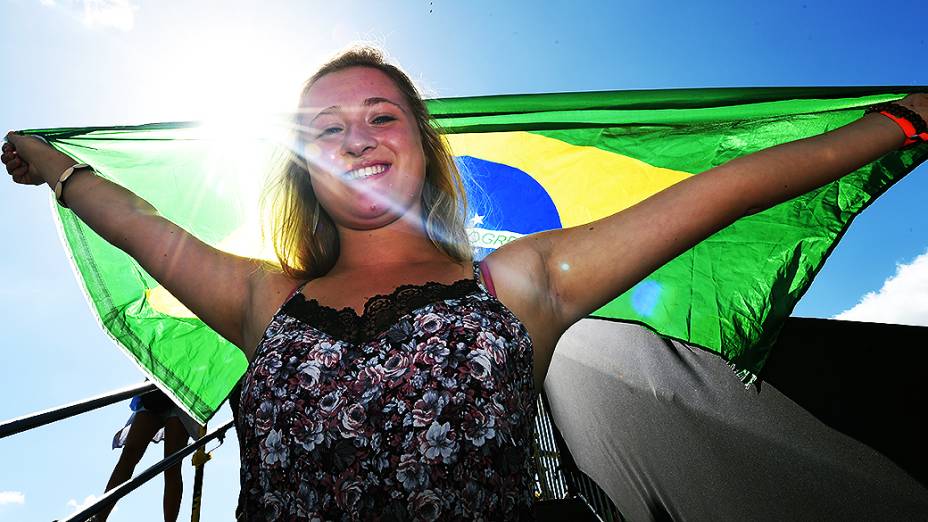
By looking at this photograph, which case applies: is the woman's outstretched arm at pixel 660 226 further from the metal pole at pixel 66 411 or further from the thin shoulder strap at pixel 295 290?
the metal pole at pixel 66 411

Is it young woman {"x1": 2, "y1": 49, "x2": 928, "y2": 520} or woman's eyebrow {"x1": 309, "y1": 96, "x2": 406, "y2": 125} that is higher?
woman's eyebrow {"x1": 309, "y1": 96, "x2": 406, "y2": 125}

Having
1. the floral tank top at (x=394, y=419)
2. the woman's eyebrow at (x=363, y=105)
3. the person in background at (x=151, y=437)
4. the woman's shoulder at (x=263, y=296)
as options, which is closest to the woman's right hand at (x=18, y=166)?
the woman's shoulder at (x=263, y=296)

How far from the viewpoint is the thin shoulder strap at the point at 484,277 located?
1308mm

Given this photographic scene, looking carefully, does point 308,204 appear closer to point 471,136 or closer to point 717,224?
point 471,136

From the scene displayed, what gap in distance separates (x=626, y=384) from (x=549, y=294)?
83.9 inches

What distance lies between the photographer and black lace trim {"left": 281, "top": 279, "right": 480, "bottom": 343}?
3.85ft

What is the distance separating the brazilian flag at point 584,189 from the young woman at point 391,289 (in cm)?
32

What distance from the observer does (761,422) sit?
2039 millimetres

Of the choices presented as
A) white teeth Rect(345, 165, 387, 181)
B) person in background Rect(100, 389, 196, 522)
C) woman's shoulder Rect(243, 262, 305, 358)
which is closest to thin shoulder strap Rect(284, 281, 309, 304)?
woman's shoulder Rect(243, 262, 305, 358)

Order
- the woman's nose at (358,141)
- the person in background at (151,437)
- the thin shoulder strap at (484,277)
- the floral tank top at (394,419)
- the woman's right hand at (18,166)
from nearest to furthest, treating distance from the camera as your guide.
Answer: the floral tank top at (394,419)
the thin shoulder strap at (484,277)
the woman's nose at (358,141)
the woman's right hand at (18,166)
the person in background at (151,437)

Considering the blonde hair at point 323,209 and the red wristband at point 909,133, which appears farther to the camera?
the blonde hair at point 323,209

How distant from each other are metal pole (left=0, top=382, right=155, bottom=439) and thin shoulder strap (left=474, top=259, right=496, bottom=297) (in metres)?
1.26

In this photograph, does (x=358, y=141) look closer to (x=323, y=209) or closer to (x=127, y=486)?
(x=323, y=209)

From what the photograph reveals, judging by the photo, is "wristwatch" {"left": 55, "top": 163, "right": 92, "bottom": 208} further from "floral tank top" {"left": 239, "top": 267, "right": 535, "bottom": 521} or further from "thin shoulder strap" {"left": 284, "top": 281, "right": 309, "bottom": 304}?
"floral tank top" {"left": 239, "top": 267, "right": 535, "bottom": 521}
